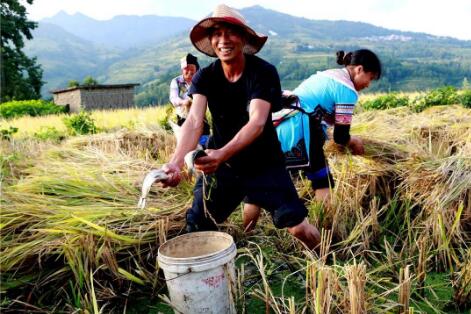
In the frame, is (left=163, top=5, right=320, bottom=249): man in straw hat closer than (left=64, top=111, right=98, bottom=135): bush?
Yes

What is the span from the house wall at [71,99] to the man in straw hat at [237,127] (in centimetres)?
2496

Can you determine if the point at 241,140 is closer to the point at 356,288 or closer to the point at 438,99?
the point at 356,288

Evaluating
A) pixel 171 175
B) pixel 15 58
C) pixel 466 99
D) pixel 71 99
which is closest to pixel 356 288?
pixel 171 175

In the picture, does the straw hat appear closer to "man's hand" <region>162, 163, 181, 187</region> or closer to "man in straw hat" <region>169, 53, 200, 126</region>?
"man's hand" <region>162, 163, 181, 187</region>

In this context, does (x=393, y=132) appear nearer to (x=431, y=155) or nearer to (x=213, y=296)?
(x=431, y=155)

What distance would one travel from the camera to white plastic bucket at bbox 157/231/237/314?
189 centimetres

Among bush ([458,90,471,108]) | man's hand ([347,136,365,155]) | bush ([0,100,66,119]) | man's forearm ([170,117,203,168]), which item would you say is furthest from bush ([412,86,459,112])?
bush ([0,100,66,119])

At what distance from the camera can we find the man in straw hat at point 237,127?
218 cm

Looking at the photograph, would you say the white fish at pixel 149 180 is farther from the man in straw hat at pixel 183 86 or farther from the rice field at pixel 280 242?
the man in straw hat at pixel 183 86

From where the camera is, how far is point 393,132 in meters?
3.92

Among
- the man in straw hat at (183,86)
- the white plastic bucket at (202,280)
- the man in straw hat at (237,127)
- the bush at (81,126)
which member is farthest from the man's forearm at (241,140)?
the bush at (81,126)

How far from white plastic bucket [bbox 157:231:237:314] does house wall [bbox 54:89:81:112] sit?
2540 centimetres

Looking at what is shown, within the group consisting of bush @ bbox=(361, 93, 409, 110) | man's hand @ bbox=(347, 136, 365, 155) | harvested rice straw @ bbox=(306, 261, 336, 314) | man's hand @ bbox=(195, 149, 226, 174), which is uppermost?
man's hand @ bbox=(195, 149, 226, 174)

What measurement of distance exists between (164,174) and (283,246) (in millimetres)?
1141
